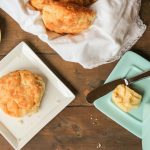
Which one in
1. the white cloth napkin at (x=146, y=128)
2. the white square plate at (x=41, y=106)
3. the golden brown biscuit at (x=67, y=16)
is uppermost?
the golden brown biscuit at (x=67, y=16)

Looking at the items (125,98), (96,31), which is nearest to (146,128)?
(125,98)

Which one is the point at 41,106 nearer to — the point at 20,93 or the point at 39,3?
the point at 20,93

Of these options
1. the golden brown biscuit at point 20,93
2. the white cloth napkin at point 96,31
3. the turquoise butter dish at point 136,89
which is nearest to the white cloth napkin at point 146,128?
the turquoise butter dish at point 136,89

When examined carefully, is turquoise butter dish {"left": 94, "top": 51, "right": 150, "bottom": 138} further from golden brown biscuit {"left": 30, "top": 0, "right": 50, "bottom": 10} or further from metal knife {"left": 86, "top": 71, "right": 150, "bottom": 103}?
golden brown biscuit {"left": 30, "top": 0, "right": 50, "bottom": 10}

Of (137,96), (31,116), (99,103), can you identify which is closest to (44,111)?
(31,116)

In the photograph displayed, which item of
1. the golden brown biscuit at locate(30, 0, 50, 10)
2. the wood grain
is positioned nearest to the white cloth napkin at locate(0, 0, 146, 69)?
the golden brown biscuit at locate(30, 0, 50, 10)

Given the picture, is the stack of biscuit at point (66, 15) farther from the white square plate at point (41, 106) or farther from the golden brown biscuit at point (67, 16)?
the white square plate at point (41, 106)
